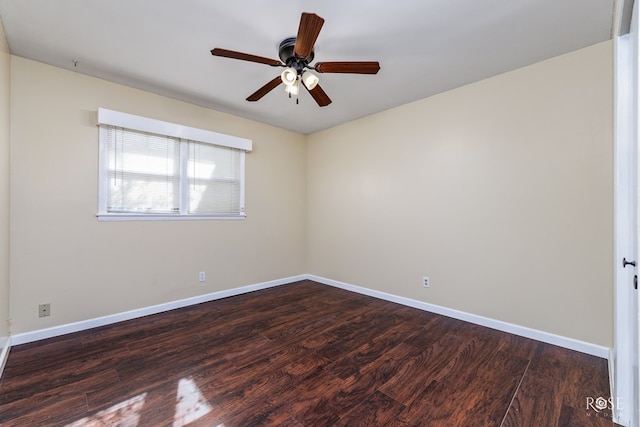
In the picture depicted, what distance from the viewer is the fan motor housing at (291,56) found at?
2.11m

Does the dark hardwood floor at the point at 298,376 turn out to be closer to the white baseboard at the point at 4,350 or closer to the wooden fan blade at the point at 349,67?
the white baseboard at the point at 4,350

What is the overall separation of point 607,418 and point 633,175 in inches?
54.8

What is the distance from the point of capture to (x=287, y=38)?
6.97ft

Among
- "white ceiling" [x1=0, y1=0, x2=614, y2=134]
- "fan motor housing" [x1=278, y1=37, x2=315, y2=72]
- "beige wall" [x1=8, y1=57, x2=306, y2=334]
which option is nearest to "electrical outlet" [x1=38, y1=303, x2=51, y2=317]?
"beige wall" [x1=8, y1=57, x2=306, y2=334]

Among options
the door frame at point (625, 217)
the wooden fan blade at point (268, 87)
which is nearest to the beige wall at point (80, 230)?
the wooden fan blade at point (268, 87)

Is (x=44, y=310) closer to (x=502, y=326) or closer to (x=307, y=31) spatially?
(x=307, y=31)

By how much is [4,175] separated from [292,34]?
2.58m

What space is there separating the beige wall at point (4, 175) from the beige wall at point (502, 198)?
359 centimetres

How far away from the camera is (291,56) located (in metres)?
2.12

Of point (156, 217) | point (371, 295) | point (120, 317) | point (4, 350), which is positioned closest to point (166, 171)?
point (156, 217)

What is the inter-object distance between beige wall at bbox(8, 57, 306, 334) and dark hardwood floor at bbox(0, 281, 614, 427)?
0.38 metres

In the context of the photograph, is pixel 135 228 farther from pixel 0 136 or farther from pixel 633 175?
pixel 633 175

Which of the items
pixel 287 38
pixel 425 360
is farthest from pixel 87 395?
pixel 287 38

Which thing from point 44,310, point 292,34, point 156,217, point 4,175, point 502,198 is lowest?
point 44,310
